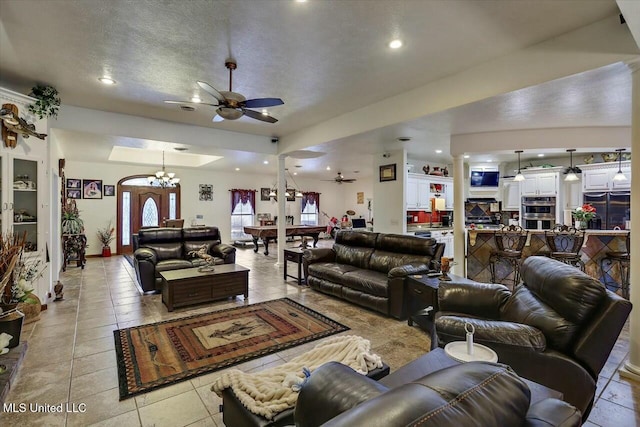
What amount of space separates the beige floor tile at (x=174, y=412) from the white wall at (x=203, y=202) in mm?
8156

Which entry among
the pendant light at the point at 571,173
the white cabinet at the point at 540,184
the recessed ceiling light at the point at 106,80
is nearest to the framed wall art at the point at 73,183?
the recessed ceiling light at the point at 106,80

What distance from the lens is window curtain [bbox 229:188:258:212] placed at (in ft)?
36.9

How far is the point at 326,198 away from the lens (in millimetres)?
13820

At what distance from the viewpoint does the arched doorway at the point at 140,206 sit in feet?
30.0

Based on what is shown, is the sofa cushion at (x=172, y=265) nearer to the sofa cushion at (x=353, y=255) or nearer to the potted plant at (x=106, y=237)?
the sofa cushion at (x=353, y=255)

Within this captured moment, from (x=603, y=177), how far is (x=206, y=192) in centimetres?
1083

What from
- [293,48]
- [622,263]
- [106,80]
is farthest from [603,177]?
[106,80]

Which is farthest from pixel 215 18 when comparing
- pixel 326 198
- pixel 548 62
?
pixel 326 198

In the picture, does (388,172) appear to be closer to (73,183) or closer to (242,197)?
(242,197)

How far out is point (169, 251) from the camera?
219 inches

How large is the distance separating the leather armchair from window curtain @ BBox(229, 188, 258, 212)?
9.94 metres

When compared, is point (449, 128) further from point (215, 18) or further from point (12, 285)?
point (12, 285)

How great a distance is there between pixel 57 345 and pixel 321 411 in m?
3.39

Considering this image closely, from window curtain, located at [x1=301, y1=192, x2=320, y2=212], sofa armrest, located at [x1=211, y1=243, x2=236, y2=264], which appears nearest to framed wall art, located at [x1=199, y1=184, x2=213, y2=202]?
window curtain, located at [x1=301, y1=192, x2=320, y2=212]
